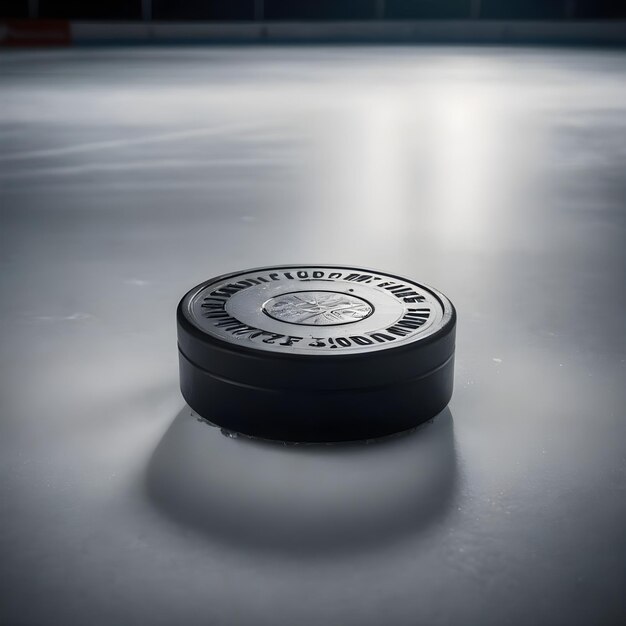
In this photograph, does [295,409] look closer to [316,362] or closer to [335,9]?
[316,362]

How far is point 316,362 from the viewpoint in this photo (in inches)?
48.1

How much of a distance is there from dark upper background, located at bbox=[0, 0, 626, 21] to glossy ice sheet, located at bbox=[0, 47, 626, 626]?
1378 centimetres

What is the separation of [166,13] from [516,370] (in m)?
17.0

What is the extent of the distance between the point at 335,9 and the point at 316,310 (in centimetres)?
1751

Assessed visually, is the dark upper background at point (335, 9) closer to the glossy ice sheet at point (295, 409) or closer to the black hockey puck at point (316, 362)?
the glossy ice sheet at point (295, 409)

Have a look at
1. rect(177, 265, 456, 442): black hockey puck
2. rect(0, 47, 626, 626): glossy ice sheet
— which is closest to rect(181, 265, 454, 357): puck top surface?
rect(177, 265, 456, 442): black hockey puck

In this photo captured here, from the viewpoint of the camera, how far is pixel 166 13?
17234 millimetres

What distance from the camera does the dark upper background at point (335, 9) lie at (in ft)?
56.2

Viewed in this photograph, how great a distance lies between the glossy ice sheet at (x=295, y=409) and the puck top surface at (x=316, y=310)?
0.16 meters

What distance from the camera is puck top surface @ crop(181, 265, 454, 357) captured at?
1.30 m

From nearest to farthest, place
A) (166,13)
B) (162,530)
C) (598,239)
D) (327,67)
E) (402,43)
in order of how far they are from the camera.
Result: (162,530) → (598,239) → (327,67) → (402,43) → (166,13)

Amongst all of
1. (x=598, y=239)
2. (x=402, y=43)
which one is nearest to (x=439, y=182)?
(x=598, y=239)

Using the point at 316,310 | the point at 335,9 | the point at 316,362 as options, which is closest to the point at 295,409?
the point at 316,362

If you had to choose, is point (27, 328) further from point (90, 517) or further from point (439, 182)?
point (439, 182)
